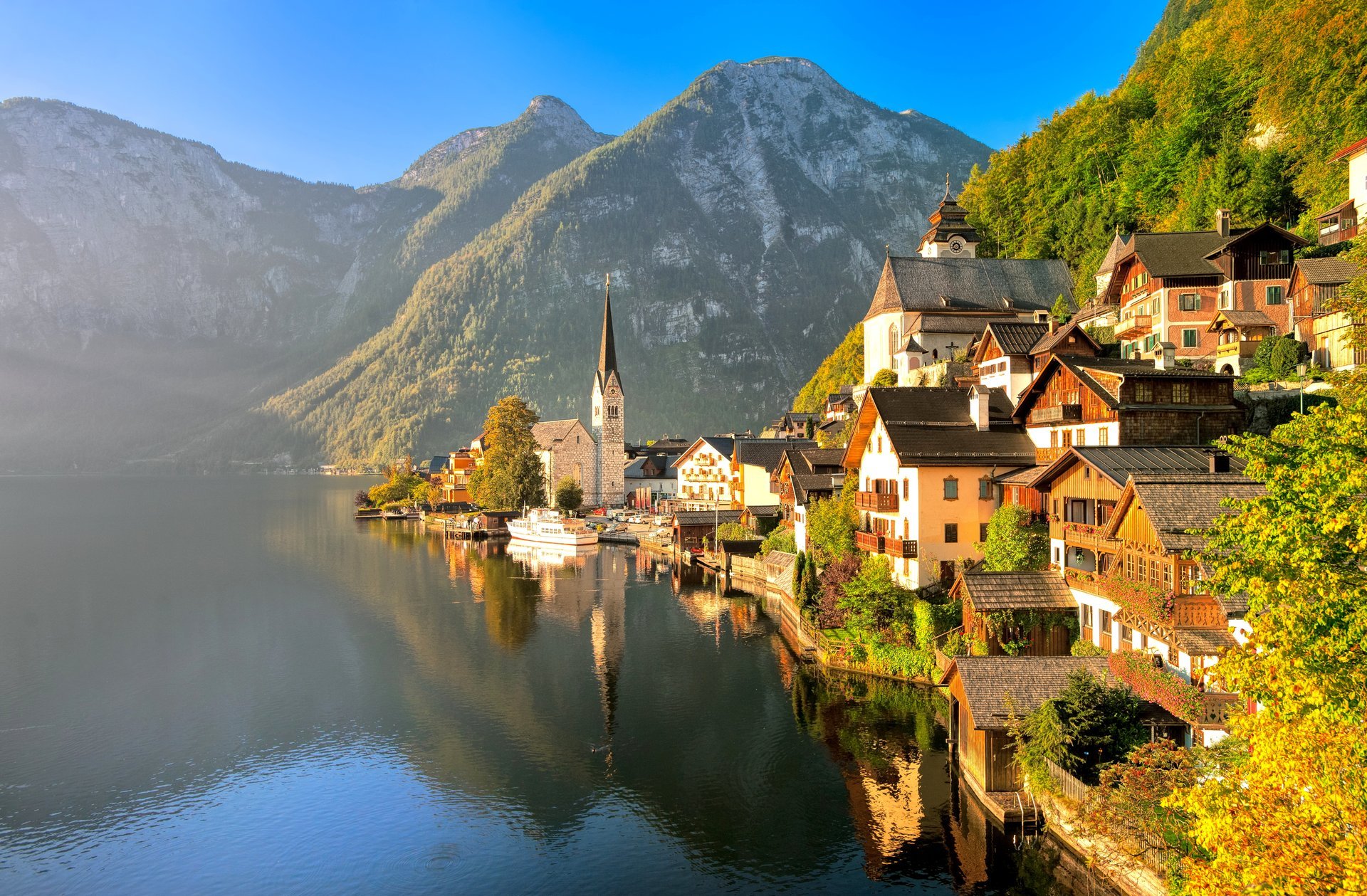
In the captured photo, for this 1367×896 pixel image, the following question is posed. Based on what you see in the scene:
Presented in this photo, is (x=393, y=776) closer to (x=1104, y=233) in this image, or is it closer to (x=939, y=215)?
(x=1104, y=233)

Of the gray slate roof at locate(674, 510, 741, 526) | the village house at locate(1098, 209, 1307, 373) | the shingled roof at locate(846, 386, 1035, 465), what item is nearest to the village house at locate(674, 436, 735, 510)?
the gray slate roof at locate(674, 510, 741, 526)

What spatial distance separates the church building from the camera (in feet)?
433

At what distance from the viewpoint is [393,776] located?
30797 millimetres

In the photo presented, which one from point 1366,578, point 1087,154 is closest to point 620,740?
point 1366,578

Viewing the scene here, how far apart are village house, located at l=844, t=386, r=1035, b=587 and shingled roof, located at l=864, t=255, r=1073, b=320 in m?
38.6

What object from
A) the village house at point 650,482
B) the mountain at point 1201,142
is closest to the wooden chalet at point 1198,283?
the mountain at point 1201,142

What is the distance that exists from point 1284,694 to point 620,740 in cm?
2490

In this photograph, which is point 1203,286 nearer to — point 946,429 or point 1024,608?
point 946,429

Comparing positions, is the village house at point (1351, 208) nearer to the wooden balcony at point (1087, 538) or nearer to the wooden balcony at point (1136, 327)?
the wooden balcony at point (1136, 327)

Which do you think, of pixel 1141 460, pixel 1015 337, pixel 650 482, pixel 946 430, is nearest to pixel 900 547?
pixel 946 430

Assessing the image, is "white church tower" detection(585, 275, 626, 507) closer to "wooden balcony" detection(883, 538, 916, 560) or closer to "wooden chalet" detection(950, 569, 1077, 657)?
"wooden balcony" detection(883, 538, 916, 560)

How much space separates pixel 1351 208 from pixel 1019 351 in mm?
23166

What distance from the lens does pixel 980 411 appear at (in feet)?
136

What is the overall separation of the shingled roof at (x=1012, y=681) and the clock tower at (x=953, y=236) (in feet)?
263
